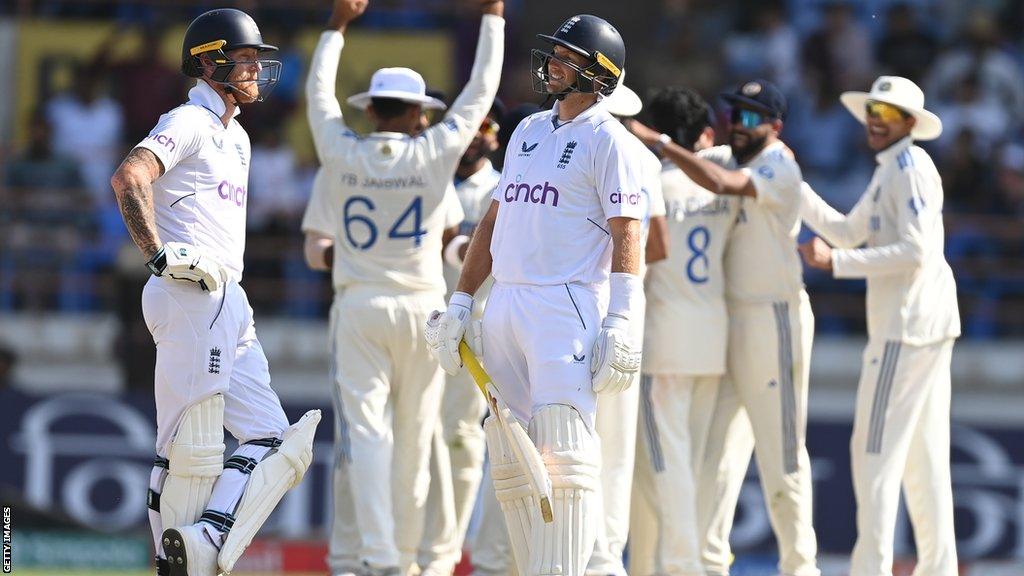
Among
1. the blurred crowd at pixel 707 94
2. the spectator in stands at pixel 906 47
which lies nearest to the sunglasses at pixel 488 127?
the blurred crowd at pixel 707 94

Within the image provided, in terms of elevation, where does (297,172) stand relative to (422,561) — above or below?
above

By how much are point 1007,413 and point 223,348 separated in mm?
8537

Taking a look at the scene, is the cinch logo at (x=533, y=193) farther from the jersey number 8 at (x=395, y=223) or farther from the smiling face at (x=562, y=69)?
the jersey number 8 at (x=395, y=223)

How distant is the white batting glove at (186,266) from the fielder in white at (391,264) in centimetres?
187

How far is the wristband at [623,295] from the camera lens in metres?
6.47

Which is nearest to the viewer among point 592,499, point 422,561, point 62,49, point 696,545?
point 592,499

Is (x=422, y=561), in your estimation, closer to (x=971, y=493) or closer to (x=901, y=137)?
(x=901, y=137)

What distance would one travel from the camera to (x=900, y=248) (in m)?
8.27

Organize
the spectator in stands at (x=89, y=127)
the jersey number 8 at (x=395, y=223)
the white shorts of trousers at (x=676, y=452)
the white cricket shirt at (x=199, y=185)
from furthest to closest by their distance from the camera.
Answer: the spectator in stands at (x=89, y=127) < the jersey number 8 at (x=395, y=223) < the white shorts of trousers at (x=676, y=452) < the white cricket shirt at (x=199, y=185)

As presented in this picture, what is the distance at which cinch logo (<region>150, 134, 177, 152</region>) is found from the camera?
656 centimetres

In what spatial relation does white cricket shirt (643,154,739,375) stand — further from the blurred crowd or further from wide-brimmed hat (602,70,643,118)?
the blurred crowd

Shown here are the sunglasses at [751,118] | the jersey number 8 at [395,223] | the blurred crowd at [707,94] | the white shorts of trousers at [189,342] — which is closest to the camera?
the white shorts of trousers at [189,342]

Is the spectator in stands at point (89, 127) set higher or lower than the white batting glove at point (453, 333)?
higher

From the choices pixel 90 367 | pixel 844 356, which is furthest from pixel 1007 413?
pixel 90 367
